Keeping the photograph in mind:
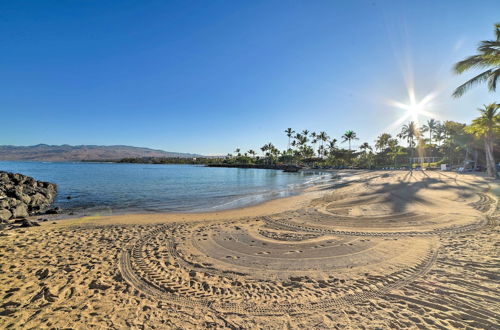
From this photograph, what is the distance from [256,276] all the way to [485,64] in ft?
82.0

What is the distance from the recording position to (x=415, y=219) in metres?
9.74

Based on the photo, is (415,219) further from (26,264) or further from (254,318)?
(26,264)

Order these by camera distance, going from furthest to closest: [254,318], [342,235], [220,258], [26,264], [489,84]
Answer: [489,84]
[342,235]
[220,258]
[26,264]
[254,318]

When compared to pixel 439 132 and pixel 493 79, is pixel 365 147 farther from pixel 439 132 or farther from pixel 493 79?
pixel 493 79

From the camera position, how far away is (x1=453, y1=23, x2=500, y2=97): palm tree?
15.8 metres

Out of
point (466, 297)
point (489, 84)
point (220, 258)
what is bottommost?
point (220, 258)

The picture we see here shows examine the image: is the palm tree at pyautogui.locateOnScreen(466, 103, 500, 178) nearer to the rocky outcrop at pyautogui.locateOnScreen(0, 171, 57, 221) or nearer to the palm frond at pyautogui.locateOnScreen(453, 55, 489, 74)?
the palm frond at pyautogui.locateOnScreen(453, 55, 489, 74)

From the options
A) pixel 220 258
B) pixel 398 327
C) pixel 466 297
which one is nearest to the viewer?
pixel 398 327

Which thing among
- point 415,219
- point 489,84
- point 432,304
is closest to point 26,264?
point 432,304

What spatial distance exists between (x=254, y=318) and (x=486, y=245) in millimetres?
7621

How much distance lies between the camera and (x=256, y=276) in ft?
16.5

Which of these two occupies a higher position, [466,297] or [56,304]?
[466,297]

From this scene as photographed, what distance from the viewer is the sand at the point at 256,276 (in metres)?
3.54

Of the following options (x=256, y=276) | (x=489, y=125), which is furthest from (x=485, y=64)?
(x=256, y=276)
